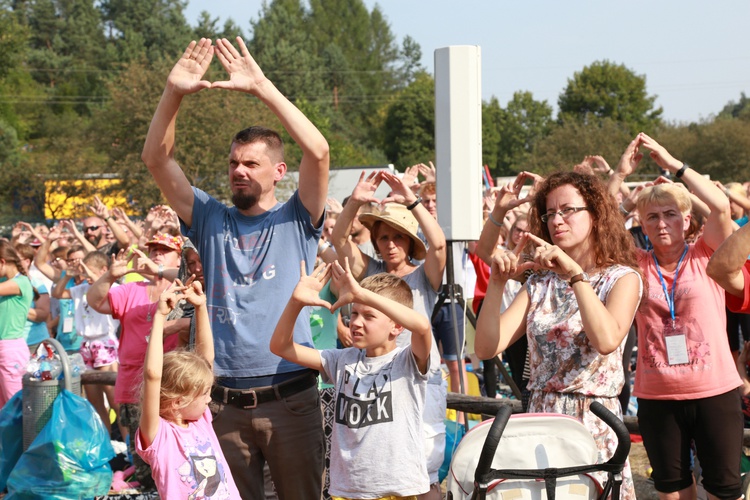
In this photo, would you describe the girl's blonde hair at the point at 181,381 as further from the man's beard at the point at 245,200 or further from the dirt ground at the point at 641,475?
the dirt ground at the point at 641,475

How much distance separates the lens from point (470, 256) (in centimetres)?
873

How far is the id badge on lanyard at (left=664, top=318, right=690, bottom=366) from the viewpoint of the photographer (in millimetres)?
4328

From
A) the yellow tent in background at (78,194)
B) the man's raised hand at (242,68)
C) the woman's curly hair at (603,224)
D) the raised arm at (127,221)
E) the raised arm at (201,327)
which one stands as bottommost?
the raised arm at (201,327)

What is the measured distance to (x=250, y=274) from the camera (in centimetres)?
404

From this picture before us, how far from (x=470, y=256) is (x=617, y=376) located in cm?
509

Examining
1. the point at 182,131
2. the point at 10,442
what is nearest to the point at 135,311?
the point at 10,442

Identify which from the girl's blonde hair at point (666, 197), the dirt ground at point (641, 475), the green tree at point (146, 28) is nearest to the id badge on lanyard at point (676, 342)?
the girl's blonde hair at point (666, 197)

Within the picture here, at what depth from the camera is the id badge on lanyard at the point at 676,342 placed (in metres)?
4.33

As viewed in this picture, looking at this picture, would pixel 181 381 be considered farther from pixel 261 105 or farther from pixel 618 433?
pixel 261 105

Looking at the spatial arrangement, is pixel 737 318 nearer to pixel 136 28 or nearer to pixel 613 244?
pixel 613 244

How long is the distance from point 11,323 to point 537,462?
646 centimetres

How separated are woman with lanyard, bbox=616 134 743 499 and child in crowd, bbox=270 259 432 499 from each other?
4.04ft

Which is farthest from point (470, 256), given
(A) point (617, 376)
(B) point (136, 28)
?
(B) point (136, 28)

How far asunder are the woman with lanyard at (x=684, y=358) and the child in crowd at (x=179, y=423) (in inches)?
82.1
